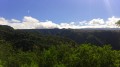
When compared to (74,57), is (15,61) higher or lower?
lower

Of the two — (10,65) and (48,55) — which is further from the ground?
(48,55)

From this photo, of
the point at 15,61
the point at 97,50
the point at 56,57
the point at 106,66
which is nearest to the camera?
the point at 106,66

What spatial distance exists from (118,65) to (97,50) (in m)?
8.09

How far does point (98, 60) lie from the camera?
149 ft

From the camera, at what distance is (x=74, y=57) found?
153ft

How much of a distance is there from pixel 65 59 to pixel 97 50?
21.0 ft

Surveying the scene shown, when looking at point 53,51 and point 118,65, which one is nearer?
point 118,65

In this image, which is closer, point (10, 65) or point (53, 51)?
point (53, 51)

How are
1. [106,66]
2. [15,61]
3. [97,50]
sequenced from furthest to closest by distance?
[15,61], [97,50], [106,66]

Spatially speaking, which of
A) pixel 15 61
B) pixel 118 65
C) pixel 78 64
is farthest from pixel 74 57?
pixel 15 61

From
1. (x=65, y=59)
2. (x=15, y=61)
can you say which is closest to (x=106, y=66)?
(x=65, y=59)

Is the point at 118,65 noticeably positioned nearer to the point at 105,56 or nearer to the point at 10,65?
the point at 105,56

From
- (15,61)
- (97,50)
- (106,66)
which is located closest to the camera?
(106,66)

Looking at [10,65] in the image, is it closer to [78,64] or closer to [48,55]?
[48,55]
